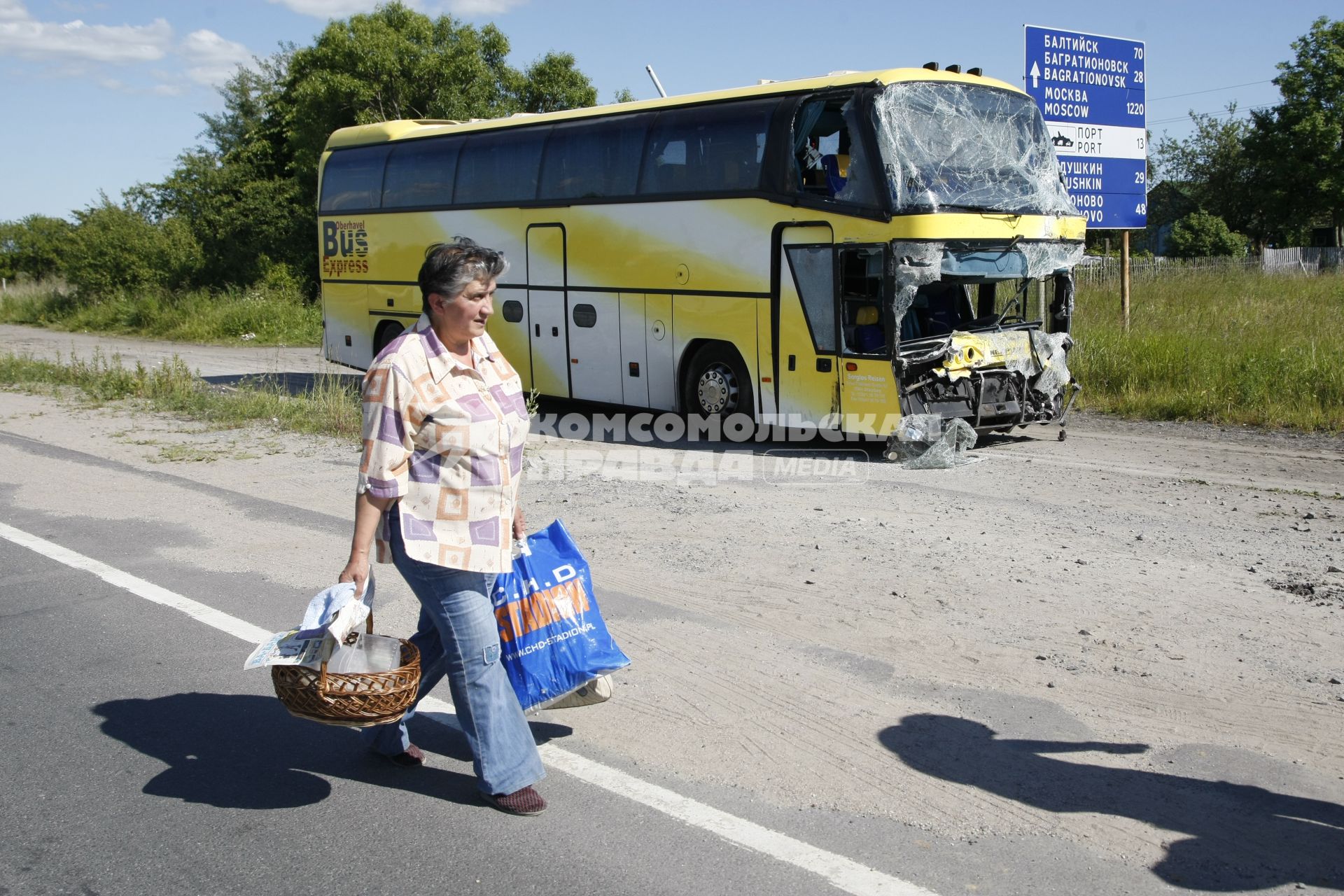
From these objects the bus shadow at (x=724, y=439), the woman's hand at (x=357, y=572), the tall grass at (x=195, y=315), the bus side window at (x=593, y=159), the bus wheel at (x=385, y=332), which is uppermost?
the bus side window at (x=593, y=159)

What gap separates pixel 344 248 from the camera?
57.2ft

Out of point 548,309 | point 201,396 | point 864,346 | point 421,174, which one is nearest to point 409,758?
point 864,346

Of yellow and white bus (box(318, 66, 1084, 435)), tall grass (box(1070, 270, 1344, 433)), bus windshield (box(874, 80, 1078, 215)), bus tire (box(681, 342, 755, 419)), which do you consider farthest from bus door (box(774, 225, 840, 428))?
tall grass (box(1070, 270, 1344, 433))

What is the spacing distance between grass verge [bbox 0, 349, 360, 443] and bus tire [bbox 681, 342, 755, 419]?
3707 mm

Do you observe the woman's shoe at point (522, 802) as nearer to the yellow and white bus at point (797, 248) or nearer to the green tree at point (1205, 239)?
the yellow and white bus at point (797, 248)

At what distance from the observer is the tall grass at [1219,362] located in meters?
13.0

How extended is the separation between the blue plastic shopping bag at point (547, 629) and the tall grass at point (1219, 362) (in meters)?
10.6

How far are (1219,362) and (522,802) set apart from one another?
40.9ft

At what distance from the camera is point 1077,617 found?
20.1ft

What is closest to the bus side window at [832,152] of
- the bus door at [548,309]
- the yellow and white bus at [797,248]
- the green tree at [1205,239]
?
the yellow and white bus at [797,248]

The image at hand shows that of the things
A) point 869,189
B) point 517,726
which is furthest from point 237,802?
point 869,189

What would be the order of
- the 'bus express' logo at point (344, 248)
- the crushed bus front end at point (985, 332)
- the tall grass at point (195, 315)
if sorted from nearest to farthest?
the crushed bus front end at point (985, 332) → the 'bus express' logo at point (344, 248) → the tall grass at point (195, 315)

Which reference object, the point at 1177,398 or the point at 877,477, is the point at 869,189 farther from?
the point at 1177,398

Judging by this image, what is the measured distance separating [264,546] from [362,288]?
9.84m
